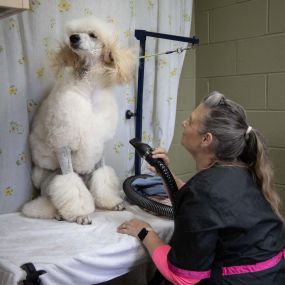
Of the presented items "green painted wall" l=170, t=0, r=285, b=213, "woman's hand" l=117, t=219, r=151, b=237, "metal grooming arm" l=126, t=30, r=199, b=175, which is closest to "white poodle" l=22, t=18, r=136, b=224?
"woman's hand" l=117, t=219, r=151, b=237

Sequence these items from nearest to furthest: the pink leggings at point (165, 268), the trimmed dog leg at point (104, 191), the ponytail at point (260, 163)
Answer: the pink leggings at point (165, 268) < the ponytail at point (260, 163) < the trimmed dog leg at point (104, 191)

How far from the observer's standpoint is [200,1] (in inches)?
92.0

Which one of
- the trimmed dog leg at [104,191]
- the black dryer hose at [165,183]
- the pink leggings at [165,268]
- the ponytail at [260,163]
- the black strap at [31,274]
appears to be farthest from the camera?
the trimmed dog leg at [104,191]

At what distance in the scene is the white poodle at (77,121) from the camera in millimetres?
1354

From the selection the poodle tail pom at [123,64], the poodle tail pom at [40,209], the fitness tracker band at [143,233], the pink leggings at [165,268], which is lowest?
the pink leggings at [165,268]

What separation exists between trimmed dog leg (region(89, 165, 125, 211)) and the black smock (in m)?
0.47

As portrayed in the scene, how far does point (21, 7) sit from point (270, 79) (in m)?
1.54

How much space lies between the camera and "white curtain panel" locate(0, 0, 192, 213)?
1408 mm

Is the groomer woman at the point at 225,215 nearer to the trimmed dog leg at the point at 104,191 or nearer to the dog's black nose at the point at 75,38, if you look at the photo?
the trimmed dog leg at the point at 104,191

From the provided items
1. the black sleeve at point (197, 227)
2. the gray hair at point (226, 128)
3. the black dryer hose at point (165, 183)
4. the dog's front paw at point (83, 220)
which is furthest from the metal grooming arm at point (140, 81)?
the black sleeve at point (197, 227)

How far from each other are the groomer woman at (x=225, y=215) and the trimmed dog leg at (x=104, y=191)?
1.15ft

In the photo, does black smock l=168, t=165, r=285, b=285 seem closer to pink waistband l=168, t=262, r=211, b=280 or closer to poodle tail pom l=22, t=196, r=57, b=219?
pink waistband l=168, t=262, r=211, b=280

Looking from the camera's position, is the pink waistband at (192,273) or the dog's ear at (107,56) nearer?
the pink waistband at (192,273)

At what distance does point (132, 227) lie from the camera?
49.3 inches
